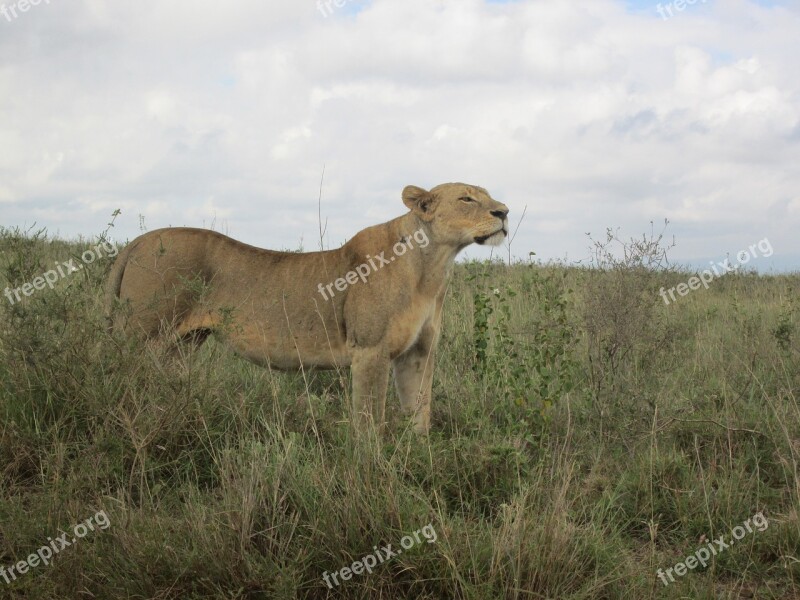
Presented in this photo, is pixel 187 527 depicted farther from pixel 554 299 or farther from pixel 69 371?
pixel 554 299

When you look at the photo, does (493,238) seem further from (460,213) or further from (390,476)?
(390,476)

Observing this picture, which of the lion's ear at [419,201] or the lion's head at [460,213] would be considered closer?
the lion's head at [460,213]

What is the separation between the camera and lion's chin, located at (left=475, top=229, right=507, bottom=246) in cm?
636

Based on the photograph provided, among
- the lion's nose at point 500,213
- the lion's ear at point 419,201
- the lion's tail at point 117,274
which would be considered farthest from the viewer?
the lion's tail at point 117,274

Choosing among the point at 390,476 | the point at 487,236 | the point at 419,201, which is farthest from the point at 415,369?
the point at 390,476

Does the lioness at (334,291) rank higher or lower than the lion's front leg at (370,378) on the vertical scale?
higher

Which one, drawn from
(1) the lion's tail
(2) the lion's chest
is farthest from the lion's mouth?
(1) the lion's tail

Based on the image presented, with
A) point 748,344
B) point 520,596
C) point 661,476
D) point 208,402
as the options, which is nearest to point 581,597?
point 520,596

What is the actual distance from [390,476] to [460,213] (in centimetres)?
285

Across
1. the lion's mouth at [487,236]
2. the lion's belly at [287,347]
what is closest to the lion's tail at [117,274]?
the lion's belly at [287,347]

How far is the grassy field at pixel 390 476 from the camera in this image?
380 centimetres

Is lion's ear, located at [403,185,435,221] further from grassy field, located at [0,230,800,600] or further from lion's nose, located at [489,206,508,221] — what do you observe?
grassy field, located at [0,230,800,600]

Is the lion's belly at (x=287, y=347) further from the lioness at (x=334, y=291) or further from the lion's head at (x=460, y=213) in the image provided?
the lion's head at (x=460, y=213)

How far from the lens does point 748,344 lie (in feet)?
29.8
